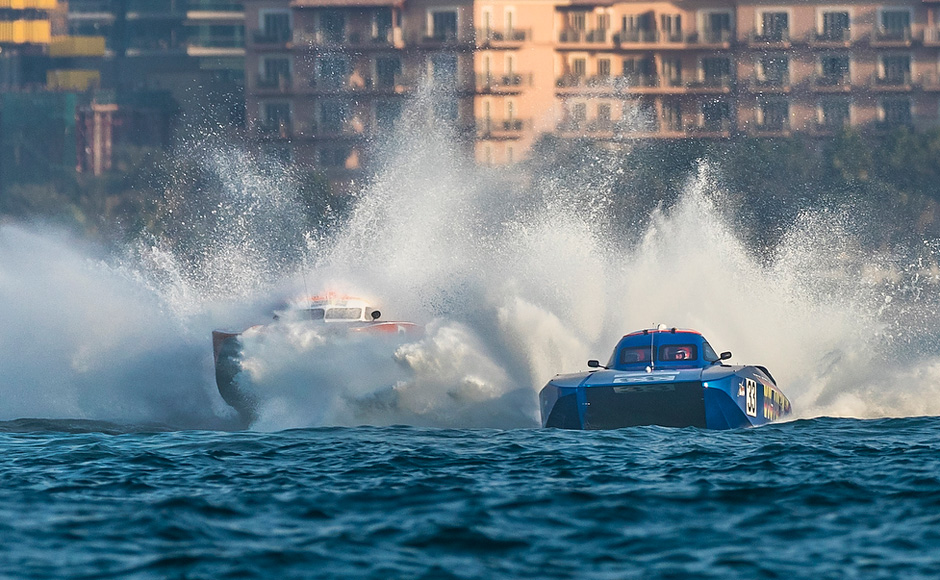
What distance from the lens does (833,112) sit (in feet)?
243

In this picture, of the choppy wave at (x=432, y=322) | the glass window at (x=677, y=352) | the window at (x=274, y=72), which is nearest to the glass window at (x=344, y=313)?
the choppy wave at (x=432, y=322)

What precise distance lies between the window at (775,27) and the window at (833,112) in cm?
441

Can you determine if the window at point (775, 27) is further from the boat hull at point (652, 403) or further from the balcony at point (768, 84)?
the boat hull at point (652, 403)

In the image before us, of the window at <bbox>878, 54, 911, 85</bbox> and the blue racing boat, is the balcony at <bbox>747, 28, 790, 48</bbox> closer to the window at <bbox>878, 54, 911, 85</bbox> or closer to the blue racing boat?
the window at <bbox>878, 54, 911, 85</bbox>

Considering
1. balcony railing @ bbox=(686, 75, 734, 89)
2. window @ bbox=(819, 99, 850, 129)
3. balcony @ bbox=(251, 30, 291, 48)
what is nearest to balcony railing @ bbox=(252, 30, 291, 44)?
balcony @ bbox=(251, 30, 291, 48)

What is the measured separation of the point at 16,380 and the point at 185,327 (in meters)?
3.22

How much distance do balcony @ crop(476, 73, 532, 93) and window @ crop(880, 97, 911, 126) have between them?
1909 centimetres

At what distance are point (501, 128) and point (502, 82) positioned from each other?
358 centimetres

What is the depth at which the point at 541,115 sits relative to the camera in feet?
241

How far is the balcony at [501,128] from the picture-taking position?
7175 cm

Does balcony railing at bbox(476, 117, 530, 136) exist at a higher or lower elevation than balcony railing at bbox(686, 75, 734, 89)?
lower

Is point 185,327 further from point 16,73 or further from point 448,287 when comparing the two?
Answer: point 16,73

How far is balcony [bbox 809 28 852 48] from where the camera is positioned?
75.4 metres

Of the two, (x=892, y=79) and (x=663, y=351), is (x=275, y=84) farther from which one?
(x=663, y=351)
